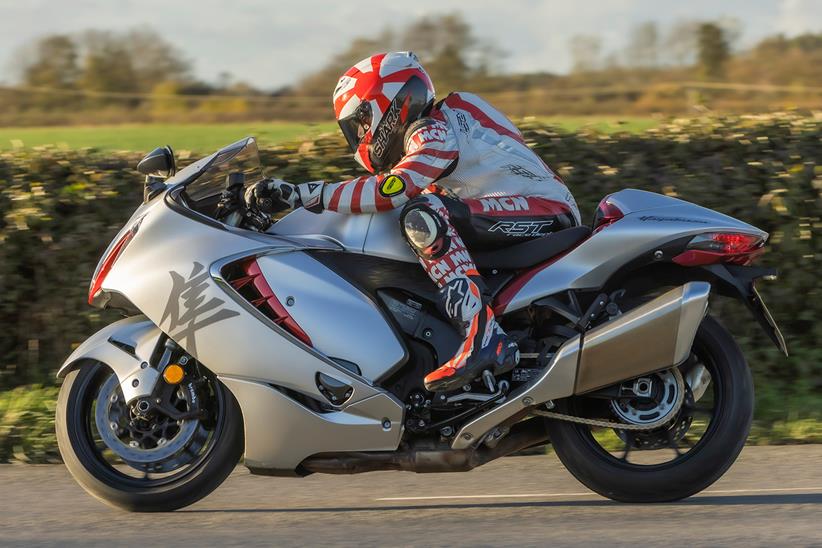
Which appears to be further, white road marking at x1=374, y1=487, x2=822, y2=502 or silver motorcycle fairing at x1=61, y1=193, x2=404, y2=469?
white road marking at x1=374, y1=487, x2=822, y2=502

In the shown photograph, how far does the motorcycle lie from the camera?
4.64 m

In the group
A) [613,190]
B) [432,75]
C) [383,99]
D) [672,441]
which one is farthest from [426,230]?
[432,75]

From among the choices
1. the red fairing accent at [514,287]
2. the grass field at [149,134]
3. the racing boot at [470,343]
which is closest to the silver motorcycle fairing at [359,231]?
the racing boot at [470,343]

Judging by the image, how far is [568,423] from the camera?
4762 mm

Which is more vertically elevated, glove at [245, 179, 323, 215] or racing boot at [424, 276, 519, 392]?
glove at [245, 179, 323, 215]

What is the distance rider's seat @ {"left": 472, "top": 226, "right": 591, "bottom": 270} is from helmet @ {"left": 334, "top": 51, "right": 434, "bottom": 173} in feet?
1.93

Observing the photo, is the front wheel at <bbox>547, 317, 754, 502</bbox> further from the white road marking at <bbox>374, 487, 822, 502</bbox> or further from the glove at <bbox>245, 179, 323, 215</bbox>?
the glove at <bbox>245, 179, 323, 215</bbox>

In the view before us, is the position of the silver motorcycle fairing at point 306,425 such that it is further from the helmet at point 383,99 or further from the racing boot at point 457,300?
the helmet at point 383,99

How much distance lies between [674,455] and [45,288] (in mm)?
3804

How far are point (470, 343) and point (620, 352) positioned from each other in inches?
21.4

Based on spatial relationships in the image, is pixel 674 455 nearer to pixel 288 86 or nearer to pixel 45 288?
pixel 45 288

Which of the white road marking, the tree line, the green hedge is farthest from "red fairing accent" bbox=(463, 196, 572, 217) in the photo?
the tree line

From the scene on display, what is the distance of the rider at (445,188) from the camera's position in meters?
4.62

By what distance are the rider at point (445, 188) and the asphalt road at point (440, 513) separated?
55 cm
